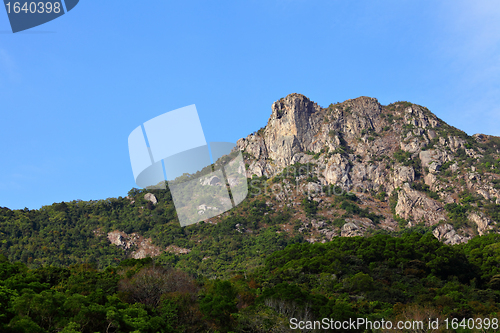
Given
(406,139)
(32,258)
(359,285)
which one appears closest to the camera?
(359,285)

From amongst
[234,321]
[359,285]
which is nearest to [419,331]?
[234,321]

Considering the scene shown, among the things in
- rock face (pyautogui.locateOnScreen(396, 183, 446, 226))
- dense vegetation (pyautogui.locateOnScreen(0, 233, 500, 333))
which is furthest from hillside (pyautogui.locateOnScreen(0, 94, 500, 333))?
rock face (pyautogui.locateOnScreen(396, 183, 446, 226))

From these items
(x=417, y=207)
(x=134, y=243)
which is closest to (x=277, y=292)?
(x=134, y=243)

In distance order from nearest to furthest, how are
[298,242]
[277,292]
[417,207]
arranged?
[277,292]
[298,242]
[417,207]

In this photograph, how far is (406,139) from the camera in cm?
8500

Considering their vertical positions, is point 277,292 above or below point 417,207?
below

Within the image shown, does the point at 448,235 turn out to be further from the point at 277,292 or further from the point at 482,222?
the point at 277,292

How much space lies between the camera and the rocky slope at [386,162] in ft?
222

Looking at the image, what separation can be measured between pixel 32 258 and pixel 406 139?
71.3m

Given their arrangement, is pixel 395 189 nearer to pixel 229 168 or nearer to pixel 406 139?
pixel 406 139

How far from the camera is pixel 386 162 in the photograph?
269 ft

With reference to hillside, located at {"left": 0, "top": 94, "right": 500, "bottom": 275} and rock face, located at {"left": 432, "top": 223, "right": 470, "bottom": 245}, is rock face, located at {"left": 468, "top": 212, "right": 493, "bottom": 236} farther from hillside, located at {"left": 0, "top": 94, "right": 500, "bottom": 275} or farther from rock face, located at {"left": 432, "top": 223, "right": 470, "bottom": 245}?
rock face, located at {"left": 432, "top": 223, "right": 470, "bottom": 245}

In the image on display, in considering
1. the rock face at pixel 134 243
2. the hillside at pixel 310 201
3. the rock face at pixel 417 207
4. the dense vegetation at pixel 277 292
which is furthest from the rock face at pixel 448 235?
the rock face at pixel 134 243

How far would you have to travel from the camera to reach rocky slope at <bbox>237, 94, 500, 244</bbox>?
67.6m
